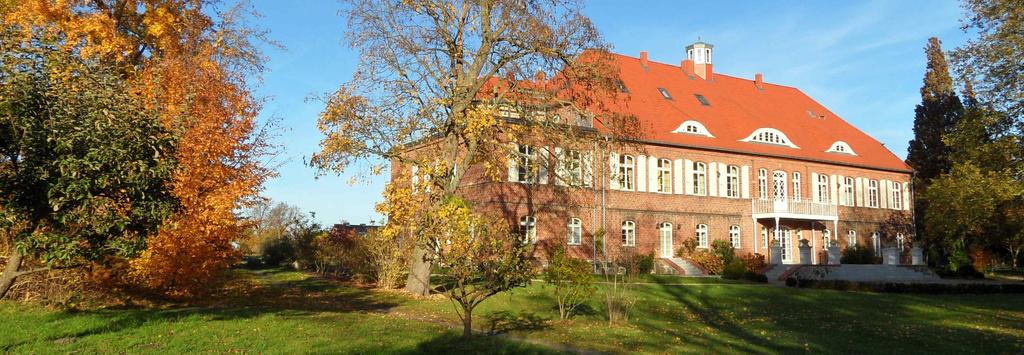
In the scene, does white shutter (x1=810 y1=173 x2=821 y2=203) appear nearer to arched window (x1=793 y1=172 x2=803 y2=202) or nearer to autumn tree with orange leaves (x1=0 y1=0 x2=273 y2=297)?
arched window (x1=793 y1=172 x2=803 y2=202)

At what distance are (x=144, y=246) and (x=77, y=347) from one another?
6.56 ft

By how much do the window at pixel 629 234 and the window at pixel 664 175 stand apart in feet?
7.22

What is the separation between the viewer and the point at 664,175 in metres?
33.1

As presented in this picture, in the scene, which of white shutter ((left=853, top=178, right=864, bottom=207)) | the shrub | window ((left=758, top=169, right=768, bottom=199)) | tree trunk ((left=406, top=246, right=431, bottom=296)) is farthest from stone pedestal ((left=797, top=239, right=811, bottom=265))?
tree trunk ((left=406, top=246, right=431, bottom=296))

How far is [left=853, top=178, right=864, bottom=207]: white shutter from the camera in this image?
3938 cm

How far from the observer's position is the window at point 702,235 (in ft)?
111

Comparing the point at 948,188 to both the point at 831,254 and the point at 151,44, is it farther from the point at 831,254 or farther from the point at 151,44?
the point at 151,44

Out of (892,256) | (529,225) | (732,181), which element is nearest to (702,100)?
(732,181)

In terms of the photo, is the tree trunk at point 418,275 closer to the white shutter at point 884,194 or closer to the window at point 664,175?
the window at point 664,175

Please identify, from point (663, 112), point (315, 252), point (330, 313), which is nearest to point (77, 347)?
point (330, 313)

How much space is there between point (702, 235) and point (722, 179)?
2.83 m

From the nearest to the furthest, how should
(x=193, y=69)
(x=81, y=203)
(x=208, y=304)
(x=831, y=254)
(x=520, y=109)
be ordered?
(x=81, y=203), (x=208, y=304), (x=193, y=69), (x=520, y=109), (x=831, y=254)

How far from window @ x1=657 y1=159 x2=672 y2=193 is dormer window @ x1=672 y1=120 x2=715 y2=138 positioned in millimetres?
1692

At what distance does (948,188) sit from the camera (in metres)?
31.0
